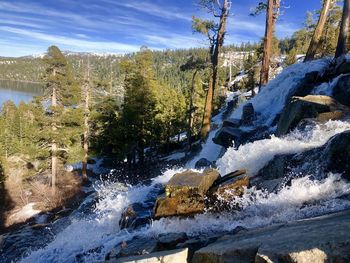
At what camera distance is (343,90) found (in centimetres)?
1396

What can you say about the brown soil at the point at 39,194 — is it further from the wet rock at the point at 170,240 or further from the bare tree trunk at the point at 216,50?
the wet rock at the point at 170,240

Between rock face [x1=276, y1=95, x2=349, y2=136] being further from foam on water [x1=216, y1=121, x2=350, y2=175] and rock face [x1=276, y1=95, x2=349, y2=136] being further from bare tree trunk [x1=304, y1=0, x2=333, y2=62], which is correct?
bare tree trunk [x1=304, y1=0, x2=333, y2=62]

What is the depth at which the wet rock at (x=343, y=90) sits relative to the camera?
13.6 m

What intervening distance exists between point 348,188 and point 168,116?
37.7 m

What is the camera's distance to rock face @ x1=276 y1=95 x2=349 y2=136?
1225 cm

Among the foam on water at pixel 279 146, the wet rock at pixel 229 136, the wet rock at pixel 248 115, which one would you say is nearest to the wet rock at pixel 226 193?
the foam on water at pixel 279 146

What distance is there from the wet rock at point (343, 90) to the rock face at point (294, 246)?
9.36m

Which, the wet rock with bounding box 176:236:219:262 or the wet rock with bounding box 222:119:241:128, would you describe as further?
the wet rock with bounding box 222:119:241:128

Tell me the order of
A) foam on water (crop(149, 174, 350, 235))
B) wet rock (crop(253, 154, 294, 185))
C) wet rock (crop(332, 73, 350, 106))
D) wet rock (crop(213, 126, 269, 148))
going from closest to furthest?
foam on water (crop(149, 174, 350, 235)) → wet rock (crop(253, 154, 294, 185)) → wet rock (crop(332, 73, 350, 106)) → wet rock (crop(213, 126, 269, 148))

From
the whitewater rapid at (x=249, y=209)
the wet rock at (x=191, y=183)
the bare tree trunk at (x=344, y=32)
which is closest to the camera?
the whitewater rapid at (x=249, y=209)

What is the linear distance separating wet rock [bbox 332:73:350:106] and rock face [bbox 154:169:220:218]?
713cm

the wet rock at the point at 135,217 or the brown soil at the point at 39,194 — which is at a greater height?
the wet rock at the point at 135,217

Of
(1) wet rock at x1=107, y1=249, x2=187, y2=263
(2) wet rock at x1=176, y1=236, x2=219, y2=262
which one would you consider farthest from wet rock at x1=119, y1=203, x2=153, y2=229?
(1) wet rock at x1=107, y1=249, x2=187, y2=263

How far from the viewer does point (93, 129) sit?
36.5 metres
